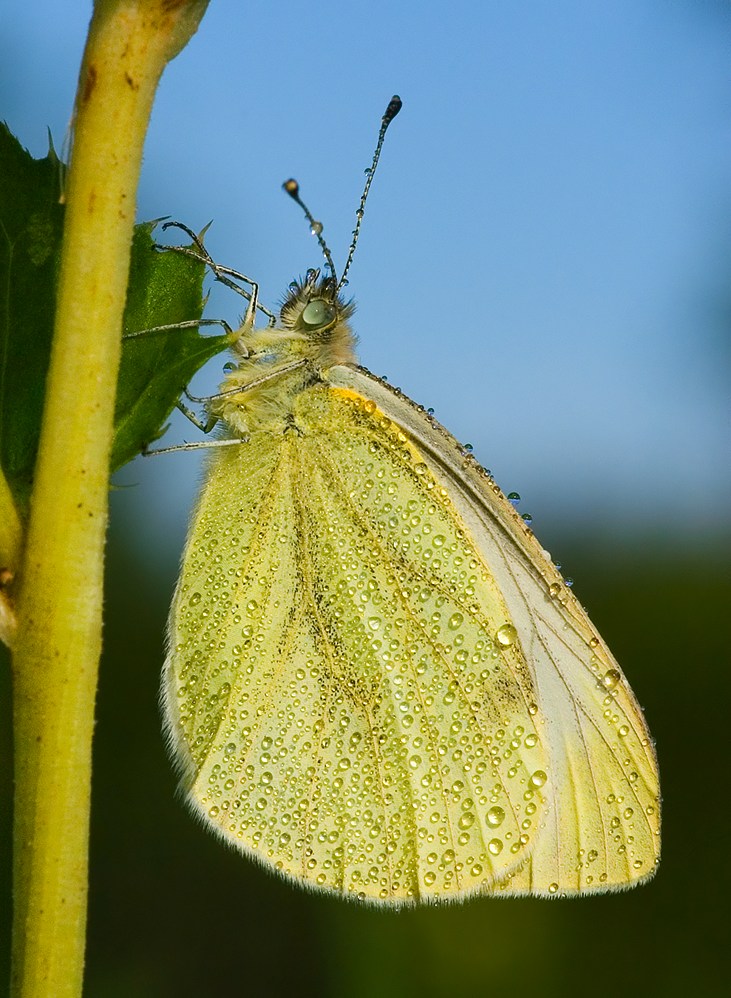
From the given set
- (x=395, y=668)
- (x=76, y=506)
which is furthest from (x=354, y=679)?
(x=76, y=506)

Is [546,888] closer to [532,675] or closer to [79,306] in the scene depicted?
[532,675]

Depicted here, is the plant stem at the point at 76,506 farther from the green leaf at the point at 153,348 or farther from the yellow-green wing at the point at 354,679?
the yellow-green wing at the point at 354,679

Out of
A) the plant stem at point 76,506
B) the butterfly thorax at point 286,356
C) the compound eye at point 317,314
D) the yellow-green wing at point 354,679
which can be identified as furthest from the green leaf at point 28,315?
the compound eye at point 317,314

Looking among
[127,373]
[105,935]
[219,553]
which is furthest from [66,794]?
[105,935]

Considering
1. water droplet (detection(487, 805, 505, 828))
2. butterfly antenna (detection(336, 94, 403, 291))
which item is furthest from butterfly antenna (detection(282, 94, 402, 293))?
water droplet (detection(487, 805, 505, 828))

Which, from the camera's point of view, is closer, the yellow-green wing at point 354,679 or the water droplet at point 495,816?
the yellow-green wing at point 354,679

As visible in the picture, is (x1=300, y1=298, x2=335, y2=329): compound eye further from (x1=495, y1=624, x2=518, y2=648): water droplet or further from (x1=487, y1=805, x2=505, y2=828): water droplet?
(x1=487, y1=805, x2=505, y2=828): water droplet

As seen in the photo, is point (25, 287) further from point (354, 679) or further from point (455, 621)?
point (455, 621)

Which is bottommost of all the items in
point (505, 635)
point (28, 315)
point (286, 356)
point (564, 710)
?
point (564, 710)
